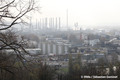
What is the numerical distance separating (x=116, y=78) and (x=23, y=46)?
7.88 feet

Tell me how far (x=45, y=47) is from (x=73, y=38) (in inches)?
382

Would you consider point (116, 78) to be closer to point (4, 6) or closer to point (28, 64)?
point (28, 64)

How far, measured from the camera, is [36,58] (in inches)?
138

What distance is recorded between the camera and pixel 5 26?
11.3 feet

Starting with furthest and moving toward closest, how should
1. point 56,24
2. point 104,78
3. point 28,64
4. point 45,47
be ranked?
1. point 56,24
2. point 45,47
3. point 104,78
4. point 28,64

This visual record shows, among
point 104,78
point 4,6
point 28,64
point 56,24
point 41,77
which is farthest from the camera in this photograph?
point 56,24

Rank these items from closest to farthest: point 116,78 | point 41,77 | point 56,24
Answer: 1. point 116,78
2. point 41,77
3. point 56,24

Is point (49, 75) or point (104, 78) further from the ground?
point (104, 78)

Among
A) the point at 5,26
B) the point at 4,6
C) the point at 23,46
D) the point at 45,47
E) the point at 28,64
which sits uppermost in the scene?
the point at 4,6

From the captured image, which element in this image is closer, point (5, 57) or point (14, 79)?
point (5, 57)

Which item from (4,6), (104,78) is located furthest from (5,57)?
(104,78)

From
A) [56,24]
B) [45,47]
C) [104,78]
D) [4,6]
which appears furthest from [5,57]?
[56,24]

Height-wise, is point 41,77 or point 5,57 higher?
point 5,57

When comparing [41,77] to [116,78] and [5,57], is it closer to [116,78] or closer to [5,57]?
[116,78]
